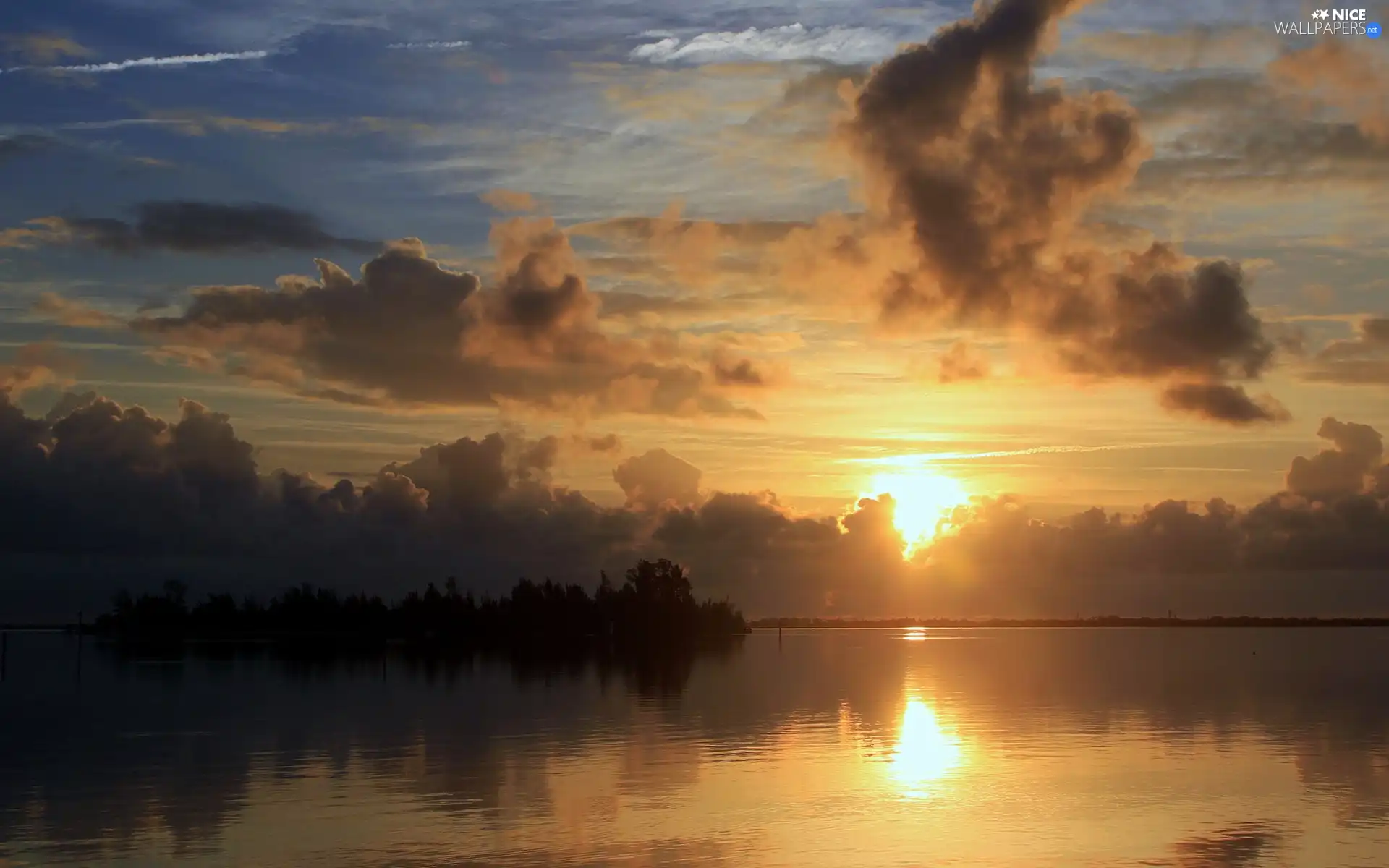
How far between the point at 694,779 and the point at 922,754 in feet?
44.5

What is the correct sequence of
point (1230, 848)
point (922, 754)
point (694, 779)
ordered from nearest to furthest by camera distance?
point (1230, 848) → point (694, 779) → point (922, 754)

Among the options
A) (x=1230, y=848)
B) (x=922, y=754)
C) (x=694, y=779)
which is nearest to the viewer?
(x=1230, y=848)

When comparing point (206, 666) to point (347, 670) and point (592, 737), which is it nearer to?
point (347, 670)

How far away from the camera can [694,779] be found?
5175cm

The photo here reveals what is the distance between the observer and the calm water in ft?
125

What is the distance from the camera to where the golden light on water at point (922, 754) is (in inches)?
2028

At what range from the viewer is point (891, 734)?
230 feet

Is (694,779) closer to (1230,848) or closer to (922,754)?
(922,754)

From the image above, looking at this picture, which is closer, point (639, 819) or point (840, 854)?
point (840, 854)

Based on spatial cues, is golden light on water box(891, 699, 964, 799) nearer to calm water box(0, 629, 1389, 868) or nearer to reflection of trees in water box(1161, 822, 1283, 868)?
calm water box(0, 629, 1389, 868)

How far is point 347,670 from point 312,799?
107030 mm

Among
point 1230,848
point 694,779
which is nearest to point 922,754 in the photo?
point 694,779

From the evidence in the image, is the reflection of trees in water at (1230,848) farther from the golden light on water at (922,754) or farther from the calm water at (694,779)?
the golden light on water at (922,754)

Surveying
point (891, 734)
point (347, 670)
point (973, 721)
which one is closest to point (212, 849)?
point (891, 734)
